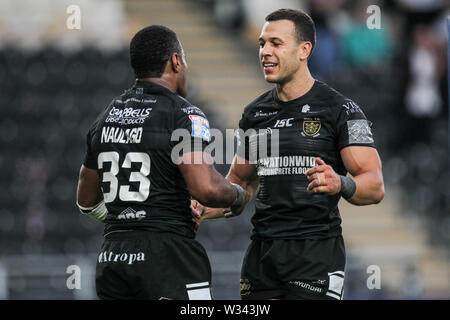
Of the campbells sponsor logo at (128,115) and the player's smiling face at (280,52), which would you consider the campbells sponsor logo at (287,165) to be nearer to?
the player's smiling face at (280,52)

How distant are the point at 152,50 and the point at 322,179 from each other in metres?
1.26

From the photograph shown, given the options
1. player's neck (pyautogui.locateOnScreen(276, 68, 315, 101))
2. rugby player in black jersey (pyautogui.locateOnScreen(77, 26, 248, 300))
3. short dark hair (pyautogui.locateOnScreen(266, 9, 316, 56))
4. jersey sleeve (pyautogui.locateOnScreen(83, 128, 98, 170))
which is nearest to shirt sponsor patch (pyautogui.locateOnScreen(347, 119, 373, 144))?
player's neck (pyautogui.locateOnScreen(276, 68, 315, 101))

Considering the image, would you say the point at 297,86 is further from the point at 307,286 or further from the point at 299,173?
the point at 307,286

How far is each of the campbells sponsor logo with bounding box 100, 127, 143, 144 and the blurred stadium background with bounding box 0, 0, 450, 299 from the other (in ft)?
16.3

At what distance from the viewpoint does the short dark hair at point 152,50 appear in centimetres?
557

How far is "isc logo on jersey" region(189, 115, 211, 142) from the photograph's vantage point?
543 cm

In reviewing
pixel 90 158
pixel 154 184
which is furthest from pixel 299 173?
pixel 90 158

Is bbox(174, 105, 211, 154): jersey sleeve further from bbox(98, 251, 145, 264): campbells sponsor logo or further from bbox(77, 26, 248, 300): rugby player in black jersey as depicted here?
bbox(98, 251, 145, 264): campbells sponsor logo

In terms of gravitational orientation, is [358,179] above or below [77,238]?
above

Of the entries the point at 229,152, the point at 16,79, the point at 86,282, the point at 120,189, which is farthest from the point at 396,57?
the point at 120,189

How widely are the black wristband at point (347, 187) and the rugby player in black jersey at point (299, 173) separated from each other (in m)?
0.04

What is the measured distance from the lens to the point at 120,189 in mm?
5512
